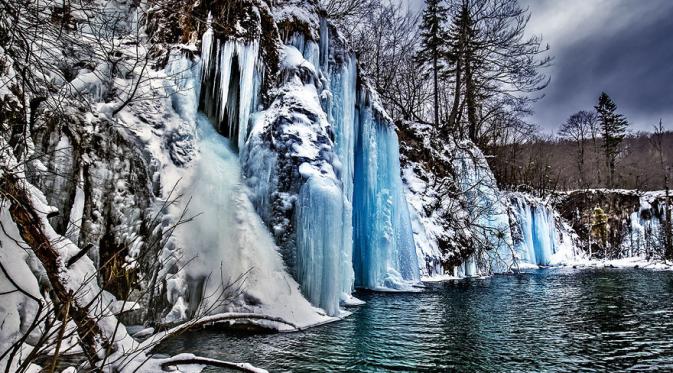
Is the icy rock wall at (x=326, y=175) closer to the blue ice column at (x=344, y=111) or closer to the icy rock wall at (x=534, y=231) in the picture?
the blue ice column at (x=344, y=111)

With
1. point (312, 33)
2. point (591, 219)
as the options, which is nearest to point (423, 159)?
point (312, 33)

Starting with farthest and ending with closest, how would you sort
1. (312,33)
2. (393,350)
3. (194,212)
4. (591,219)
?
1. (591,219)
2. (312,33)
3. (194,212)
4. (393,350)

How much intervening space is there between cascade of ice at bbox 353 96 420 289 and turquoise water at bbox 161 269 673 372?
1.95 meters

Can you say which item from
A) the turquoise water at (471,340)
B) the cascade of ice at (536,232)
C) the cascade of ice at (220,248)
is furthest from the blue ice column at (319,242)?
the cascade of ice at (536,232)

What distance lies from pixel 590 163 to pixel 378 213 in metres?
39.2

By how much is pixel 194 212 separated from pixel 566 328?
5.12m

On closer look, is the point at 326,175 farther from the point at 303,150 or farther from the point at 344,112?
the point at 344,112

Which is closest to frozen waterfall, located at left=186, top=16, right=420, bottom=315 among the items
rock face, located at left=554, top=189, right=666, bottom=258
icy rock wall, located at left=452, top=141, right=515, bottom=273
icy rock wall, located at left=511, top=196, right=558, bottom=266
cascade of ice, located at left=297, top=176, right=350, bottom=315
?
cascade of ice, located at left=297, top=176, right=350, bottom=315

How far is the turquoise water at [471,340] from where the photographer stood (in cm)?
380

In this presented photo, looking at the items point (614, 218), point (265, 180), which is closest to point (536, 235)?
point (614, 218)

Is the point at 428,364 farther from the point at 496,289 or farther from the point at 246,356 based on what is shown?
the point at 496,289

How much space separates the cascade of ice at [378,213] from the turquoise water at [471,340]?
1.95 m

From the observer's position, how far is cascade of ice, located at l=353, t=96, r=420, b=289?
948 cm

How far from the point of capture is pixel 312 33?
8.36 metres
